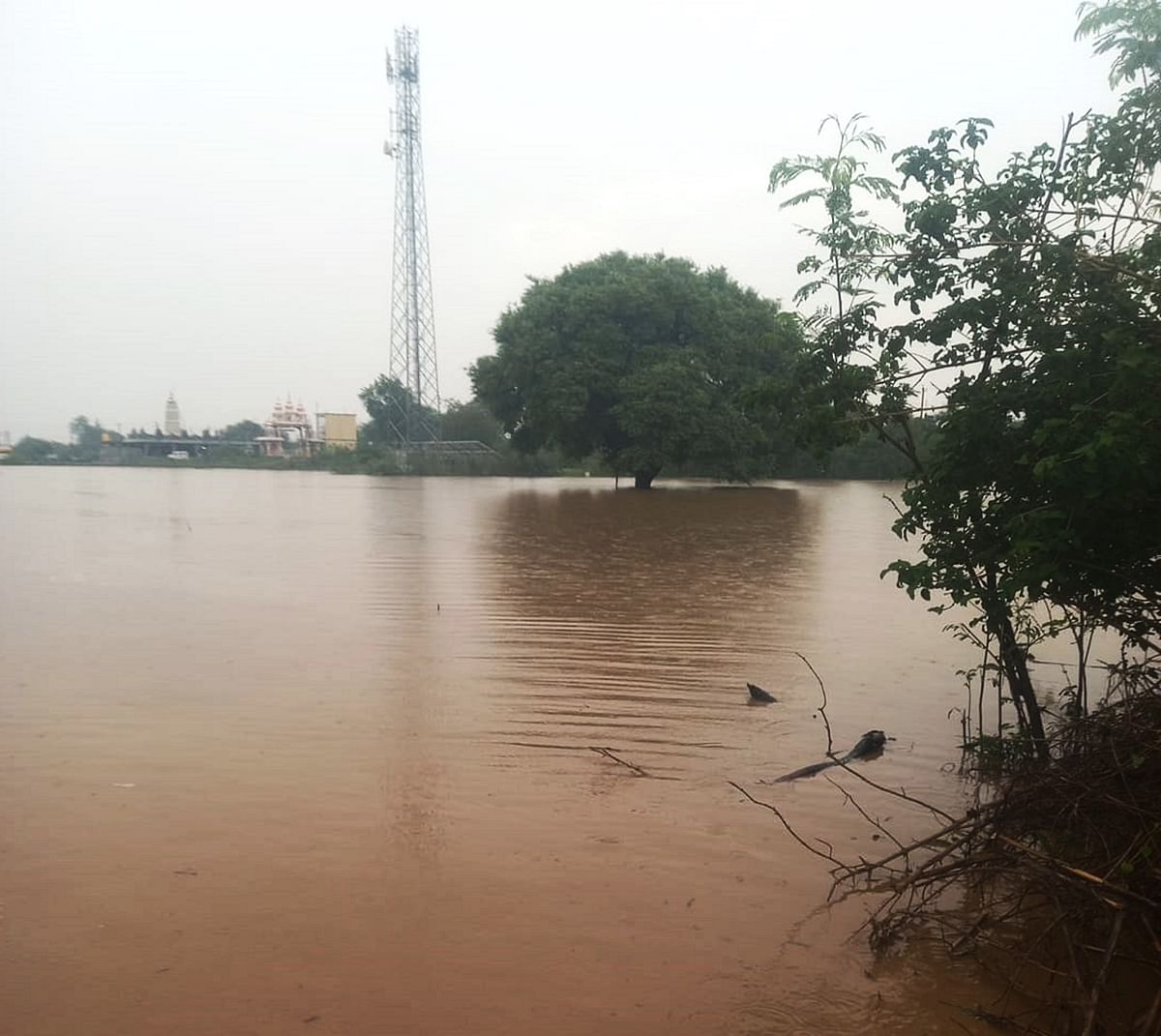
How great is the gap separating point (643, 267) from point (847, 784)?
35378mm

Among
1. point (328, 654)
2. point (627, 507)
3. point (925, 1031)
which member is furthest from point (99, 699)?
point (627, 507)

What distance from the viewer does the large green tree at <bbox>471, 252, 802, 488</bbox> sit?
3456 centimetres

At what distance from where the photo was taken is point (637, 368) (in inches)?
1423

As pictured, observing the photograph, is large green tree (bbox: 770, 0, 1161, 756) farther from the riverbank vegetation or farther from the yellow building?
the yellow building

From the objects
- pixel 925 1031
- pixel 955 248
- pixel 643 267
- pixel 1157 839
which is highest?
pixel 643 267

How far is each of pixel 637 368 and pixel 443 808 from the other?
32328mm

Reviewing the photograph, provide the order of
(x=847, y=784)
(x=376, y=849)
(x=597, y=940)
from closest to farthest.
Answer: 1. (x=597, y=940)
2. (x=376, y=849)
3. (x=847, y=784)

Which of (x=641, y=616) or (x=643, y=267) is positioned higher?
(x=643, y=267)

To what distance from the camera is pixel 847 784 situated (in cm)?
530

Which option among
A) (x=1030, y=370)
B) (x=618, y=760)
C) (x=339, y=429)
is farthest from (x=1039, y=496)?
(x=339, y=429)

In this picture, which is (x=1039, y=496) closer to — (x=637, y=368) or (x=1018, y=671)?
(x=1018, y=671)

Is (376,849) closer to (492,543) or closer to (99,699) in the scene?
(99,699)

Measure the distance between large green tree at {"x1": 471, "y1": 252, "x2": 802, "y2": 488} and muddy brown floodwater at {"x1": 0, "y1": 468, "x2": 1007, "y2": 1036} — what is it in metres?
23.2

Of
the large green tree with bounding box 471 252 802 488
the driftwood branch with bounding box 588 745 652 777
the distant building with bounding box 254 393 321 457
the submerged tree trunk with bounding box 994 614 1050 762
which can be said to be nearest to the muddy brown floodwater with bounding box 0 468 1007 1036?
the driftwood branch with bounding box 588 745 652 777
